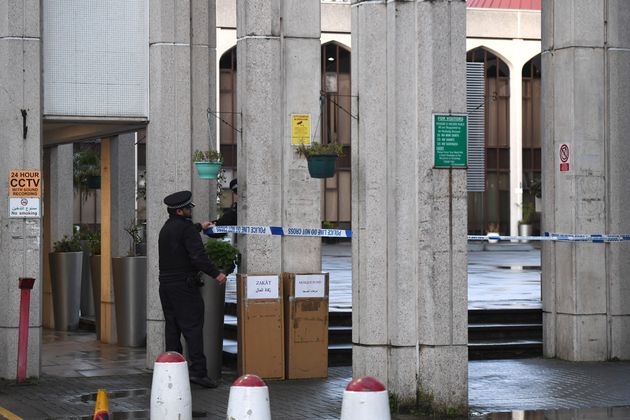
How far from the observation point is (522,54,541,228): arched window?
61.6 metres

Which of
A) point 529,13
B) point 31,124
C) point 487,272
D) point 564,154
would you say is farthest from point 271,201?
point 529,13

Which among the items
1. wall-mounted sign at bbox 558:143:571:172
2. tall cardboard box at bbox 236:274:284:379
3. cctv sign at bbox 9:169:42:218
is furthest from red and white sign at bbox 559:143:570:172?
cctv sign at bbox 9:169:42:218

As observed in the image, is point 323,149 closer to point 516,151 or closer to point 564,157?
point 564,157

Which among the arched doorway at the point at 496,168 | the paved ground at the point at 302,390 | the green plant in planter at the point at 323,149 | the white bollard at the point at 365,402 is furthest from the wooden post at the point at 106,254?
the arched doorway at the point at 496,168

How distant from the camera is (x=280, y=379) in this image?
45.5 ft

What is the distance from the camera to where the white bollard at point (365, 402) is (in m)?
8.09

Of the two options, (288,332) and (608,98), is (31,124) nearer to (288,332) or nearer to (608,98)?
(288,332)

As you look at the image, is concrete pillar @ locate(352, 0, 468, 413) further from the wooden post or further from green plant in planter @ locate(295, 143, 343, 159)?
the wooden post

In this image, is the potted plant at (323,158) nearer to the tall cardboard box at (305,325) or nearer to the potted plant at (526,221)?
the tall cardboard box at (305,325)

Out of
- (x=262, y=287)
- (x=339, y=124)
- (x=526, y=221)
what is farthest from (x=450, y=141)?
(x=526, y=221)

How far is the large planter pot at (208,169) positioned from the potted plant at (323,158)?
1.66m

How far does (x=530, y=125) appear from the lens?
62.3 meters

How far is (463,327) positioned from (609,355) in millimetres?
4754

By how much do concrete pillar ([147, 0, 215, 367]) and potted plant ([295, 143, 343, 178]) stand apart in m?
2.33
